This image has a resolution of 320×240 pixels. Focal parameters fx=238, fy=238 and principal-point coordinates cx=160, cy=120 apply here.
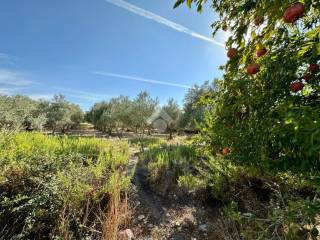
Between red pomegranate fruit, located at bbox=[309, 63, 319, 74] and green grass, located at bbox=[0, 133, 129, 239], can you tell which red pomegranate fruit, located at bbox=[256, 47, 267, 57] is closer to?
red pomegranate fruit, located at bbox=[309, 63, 319, 74]

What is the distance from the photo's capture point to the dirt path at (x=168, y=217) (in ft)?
13.9

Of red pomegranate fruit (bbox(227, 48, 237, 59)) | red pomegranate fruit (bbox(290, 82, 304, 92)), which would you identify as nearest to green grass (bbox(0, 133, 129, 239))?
red pomegranate fruit (bbox(227, 48, 237, 59))

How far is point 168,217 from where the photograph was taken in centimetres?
482

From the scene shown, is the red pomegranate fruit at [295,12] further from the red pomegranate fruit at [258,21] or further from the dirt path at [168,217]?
the dirt path at [168,217]

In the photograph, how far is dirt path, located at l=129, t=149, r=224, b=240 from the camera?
4250 mm

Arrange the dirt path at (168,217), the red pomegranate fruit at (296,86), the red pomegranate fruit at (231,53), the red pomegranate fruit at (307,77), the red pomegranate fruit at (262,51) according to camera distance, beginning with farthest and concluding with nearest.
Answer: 1. the dirt path at (168,217)
2. the red pomegranate fruit at (231,53)
3. the red pomegranate fruit at (262,51)
4. the red pomegranate fruit at (307,77)
5. the red pomegranate fruit at (296,86)

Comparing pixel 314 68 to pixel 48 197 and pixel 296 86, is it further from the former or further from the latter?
pixel 48 197

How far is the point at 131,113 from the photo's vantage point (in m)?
26.1

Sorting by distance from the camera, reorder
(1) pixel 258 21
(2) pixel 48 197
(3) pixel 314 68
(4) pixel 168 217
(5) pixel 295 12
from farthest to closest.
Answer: (4) pixel 168 217
(2) pixel 48 197
(1) pixel 258 21
(3) pixel 314 68
(5) pixel 295 12

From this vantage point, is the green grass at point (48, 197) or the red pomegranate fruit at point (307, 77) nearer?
the red pomegranate fruit at point (307, 77)

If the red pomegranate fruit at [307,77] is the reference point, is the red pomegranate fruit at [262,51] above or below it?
above

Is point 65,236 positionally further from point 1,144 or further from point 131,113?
point 131,113

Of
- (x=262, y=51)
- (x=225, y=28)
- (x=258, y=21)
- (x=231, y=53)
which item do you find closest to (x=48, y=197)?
(x=231, y=53)

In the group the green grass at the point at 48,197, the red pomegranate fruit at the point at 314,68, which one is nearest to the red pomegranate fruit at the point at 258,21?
the red pomegranate fruit at the point at 314,68
